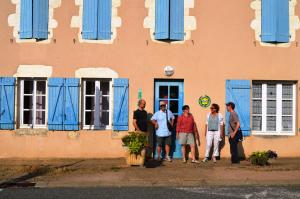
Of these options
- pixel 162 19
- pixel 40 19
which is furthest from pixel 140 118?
pixel 40 19

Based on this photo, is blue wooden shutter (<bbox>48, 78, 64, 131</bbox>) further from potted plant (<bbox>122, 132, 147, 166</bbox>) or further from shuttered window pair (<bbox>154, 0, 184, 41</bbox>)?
shuttered window pair (<bbox>154, 0, 184, 41</bbox>)

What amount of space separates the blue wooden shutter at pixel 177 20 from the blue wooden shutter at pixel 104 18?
Result: 1.69 m

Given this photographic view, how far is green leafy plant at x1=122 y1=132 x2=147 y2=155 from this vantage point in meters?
11.4

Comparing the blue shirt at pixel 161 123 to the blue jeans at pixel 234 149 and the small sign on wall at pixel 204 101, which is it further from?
the blue jeans at pixel 234 149

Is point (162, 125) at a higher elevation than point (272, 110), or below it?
below

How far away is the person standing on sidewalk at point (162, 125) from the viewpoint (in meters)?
12.5

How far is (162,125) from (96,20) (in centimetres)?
334

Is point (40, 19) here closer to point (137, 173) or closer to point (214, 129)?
point (137, 173)

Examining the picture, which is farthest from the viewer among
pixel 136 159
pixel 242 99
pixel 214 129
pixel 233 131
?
pixel 242 99

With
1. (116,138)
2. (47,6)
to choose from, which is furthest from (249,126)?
(47,6)

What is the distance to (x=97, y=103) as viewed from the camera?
13086 millimetres

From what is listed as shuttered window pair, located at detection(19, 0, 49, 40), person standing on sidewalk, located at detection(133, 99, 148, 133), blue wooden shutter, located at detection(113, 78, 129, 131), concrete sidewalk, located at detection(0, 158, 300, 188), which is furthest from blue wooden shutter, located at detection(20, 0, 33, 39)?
person standing on sidewalk, located at detection(133, 99, 148, 133)

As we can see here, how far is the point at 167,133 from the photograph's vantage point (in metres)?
12.5

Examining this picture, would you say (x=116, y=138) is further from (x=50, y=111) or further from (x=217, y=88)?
(x=217, y=88)
